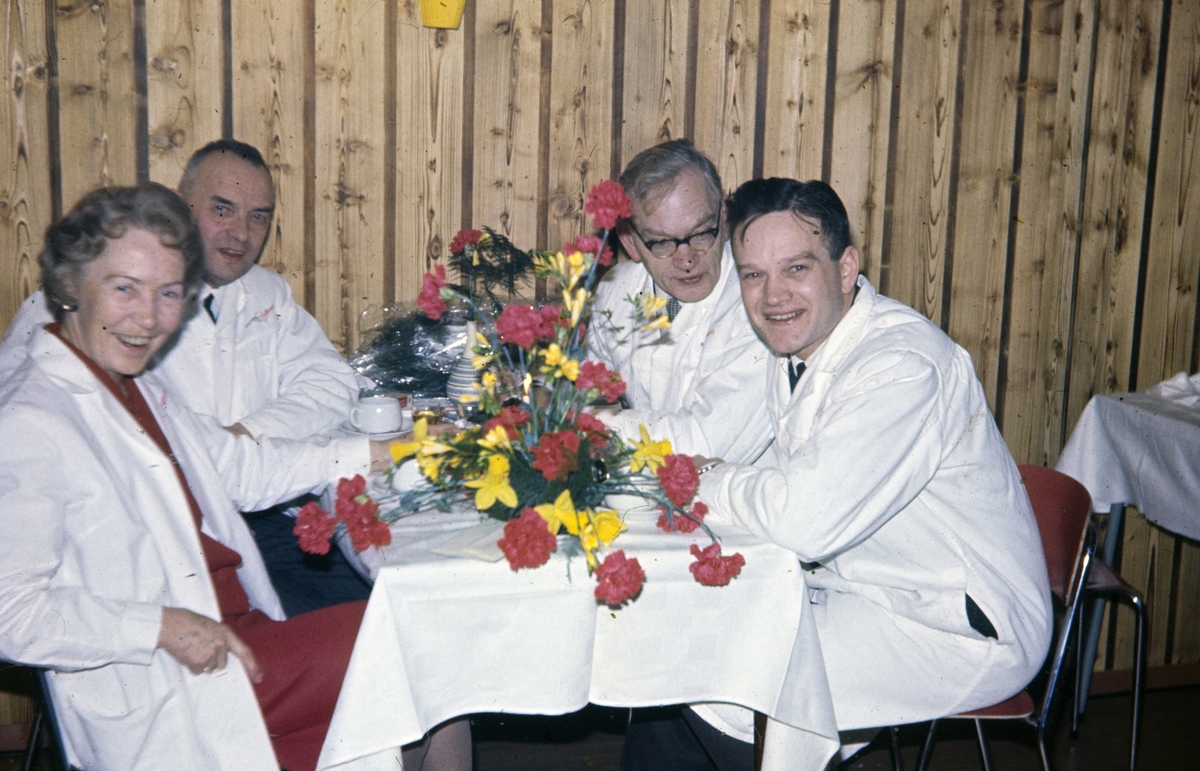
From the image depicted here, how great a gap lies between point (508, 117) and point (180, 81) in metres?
1.12

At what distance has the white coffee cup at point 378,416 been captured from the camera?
8.90ft

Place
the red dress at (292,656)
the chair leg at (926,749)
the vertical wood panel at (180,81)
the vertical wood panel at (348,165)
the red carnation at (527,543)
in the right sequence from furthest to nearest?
the vertical wood panel at (348,165) → the vertical wood panel at (180,81) → the chair leg at (926,749) → the red dress at (292,656) → the red carnation at (527,543)

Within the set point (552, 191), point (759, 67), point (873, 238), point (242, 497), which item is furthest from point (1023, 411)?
point (242, 497)

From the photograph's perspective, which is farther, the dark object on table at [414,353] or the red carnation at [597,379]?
the dark object on table at [414,353]

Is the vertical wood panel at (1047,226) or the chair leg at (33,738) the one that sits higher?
the vertical wood panel at (1047,226)

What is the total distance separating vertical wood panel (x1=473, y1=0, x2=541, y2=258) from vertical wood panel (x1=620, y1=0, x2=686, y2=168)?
34cm

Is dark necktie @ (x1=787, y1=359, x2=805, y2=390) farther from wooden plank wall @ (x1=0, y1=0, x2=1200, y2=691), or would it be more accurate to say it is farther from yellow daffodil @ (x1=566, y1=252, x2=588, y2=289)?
wooden plank wall @ (x1=0, y1=0, x2=1200, y2=691)

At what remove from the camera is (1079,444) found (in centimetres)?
378

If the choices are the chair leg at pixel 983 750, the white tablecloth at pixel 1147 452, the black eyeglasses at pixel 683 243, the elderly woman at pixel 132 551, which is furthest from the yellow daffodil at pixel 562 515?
the white tablecloth at pixel 1147 452

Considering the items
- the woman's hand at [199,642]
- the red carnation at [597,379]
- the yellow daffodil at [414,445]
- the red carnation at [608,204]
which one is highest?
the red carnation at [608,204]

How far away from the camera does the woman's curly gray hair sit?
6.78 ft

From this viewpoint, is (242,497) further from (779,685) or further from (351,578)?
(779,685)

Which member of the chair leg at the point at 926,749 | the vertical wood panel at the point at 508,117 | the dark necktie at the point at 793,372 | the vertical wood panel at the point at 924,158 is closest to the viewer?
the dark necktie at the point at 793,372

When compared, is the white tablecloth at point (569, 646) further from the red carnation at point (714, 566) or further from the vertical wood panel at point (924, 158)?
the vertical wood panel at point (924, 158)
